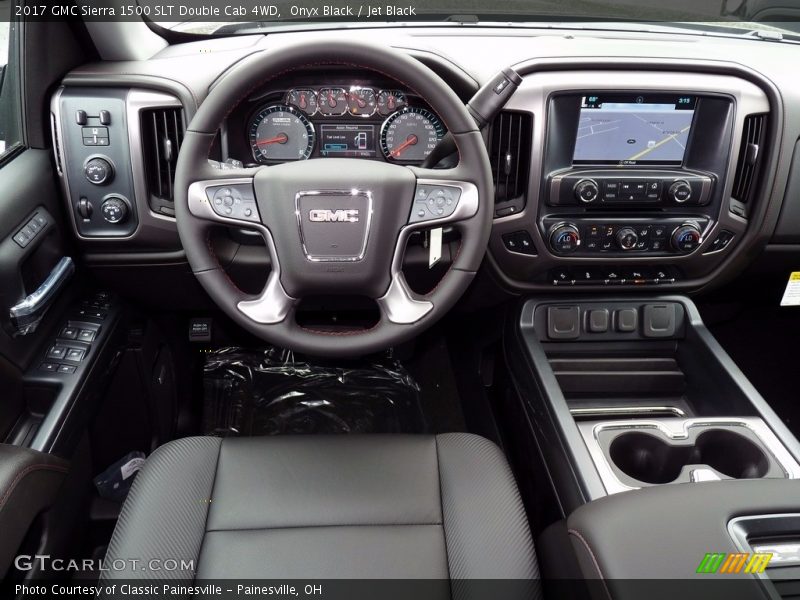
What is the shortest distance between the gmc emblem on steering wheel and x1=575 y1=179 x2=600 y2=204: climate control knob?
0.57 metres

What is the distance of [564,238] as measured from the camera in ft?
5.11

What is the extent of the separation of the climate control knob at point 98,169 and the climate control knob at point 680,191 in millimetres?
1246

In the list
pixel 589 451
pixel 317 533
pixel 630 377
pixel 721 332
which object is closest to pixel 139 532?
pixel 317 533

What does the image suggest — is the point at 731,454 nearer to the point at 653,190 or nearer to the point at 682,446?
the point at 682,446

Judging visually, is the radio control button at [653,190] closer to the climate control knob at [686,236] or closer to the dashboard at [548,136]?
the dashboard at [548,136]

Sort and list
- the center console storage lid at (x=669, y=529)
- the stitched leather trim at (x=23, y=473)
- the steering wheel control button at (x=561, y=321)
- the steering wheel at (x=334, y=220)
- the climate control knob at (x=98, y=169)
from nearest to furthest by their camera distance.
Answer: the center console storage lid at (x=669, y=529)
the stitched leather trim at (x=23, y=473)
the steering wheel at (x=334, y=220)
the climate control knob at (x=98, y=169)
the steering wheel control button at (x=561, y=321)

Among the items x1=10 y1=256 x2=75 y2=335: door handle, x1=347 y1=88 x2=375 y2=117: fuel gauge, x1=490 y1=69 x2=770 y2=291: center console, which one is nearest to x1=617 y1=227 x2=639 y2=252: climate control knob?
x1=490 y1=69 x2=770 y2=291: center console

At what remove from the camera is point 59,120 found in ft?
4.63

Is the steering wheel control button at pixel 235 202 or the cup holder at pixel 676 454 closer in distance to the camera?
the steering wheel control button at pixel 235 202

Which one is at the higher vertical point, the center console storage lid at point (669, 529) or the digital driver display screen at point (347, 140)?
the digital driver display screen at point (347, 140)

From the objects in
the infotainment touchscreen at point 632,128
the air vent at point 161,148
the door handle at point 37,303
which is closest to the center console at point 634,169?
the infotainment touchscreen at point 632,128

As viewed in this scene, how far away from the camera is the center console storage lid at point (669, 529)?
2.62ft

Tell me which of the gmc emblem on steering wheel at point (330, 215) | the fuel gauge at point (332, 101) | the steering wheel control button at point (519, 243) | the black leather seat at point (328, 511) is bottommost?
the black leather seat at point (328, 511)

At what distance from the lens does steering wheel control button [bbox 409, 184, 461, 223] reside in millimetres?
1225
